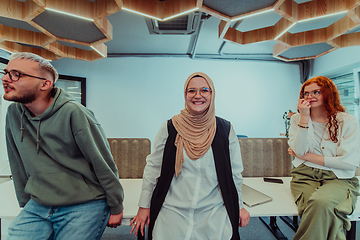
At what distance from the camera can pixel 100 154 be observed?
1.08 meters

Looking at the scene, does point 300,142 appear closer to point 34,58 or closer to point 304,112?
point 304,112

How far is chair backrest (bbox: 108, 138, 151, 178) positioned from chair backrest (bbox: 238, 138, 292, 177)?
1.07 metres

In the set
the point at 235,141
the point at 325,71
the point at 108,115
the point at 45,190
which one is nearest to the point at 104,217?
the point at 45,190

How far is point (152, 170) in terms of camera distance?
1.25 meters

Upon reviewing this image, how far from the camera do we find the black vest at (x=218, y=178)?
3.80 ft

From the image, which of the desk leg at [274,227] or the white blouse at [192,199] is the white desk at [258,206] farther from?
the desk leg at [274,227]

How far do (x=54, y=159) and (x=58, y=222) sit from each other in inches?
14.4

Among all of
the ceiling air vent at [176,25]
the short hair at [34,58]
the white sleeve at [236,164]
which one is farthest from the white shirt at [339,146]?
the ceiling air vent at [176,25]

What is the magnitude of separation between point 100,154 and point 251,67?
4.73 meters

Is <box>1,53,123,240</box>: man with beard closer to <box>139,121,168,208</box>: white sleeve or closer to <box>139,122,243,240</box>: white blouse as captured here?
<box>139,121,168,208</box>: white sleeve

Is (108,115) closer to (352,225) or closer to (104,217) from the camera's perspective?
(104,217)

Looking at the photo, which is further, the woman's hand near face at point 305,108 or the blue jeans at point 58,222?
the woman's hand near face at point 305,108

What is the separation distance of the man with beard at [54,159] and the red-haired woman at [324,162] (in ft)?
4.29

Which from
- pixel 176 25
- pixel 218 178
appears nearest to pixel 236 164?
pixel 218 178
